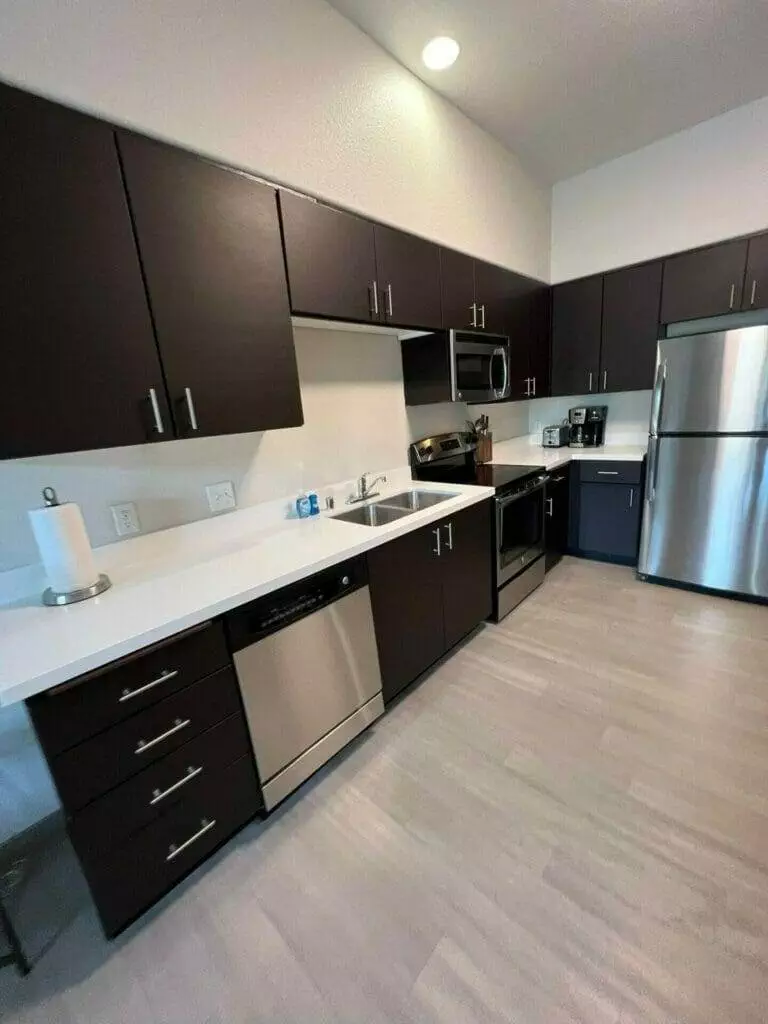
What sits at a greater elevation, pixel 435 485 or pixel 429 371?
pixel 429 371

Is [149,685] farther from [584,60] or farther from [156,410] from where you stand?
[584,60]

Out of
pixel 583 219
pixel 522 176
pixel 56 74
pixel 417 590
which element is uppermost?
pixel 522 176

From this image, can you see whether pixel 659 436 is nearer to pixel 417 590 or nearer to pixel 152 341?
pixel 417 590

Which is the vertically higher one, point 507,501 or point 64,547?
point 64,547

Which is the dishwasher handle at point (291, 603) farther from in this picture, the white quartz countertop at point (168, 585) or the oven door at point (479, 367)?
the oven door at point (479, 367)

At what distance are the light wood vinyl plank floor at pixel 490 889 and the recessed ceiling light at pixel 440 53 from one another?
119 inches

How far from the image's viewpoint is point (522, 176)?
3016 mm

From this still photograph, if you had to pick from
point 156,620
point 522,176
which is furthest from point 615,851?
point 522,176

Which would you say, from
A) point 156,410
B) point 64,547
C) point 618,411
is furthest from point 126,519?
point 618,411

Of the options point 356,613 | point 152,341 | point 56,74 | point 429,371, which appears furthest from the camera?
point 429,371

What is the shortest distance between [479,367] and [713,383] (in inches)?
53.4

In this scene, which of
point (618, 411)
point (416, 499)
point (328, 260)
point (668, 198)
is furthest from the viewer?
point (618, 411)

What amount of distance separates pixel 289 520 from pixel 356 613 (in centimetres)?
61

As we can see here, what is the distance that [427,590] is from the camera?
2.03 m
